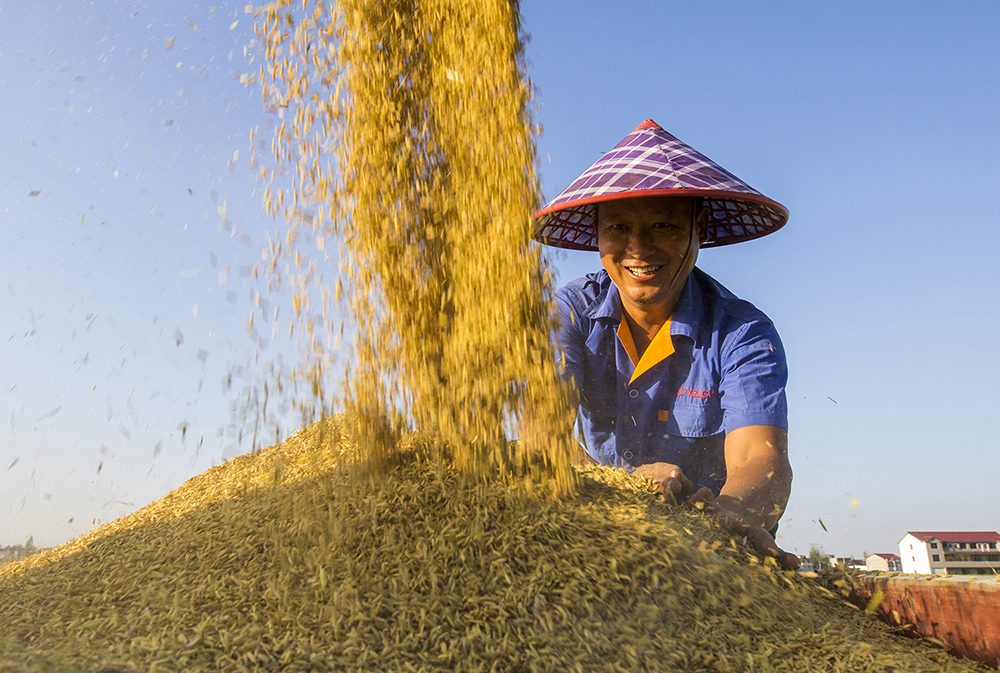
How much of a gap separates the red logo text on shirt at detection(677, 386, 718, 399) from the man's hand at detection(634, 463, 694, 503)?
2.63 feet

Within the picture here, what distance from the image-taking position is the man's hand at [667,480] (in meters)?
2.15

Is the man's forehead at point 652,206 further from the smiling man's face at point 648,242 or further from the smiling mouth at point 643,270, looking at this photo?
the smiling mouth at point 643,270

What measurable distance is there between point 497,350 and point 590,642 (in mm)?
816

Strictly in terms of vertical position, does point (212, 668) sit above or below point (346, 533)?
below

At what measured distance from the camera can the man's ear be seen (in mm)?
2928

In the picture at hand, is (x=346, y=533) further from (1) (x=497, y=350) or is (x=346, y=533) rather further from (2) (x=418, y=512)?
(1) (x=497, y=350)

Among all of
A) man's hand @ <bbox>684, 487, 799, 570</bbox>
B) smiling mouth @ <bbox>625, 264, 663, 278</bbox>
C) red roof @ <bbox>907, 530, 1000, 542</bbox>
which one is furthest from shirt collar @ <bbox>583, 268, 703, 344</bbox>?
red roof @ <bbox>907, 530, 1000, 542</bbox>

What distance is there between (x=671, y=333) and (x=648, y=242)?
493mm

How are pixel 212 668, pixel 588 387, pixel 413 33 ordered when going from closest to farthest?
pixel 212 668
pixel 413 33
pixel 588 387

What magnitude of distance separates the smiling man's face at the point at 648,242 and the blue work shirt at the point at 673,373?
212 mm

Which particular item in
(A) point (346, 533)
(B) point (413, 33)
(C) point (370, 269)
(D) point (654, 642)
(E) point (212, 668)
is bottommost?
(D) point (654, 642)

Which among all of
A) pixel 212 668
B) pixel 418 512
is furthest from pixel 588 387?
pixel 212 668

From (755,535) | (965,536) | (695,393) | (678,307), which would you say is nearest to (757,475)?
(755,535)

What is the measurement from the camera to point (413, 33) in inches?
91.0
